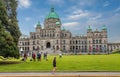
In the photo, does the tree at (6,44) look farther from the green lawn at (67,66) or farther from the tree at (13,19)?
the green lawn at (67,66)

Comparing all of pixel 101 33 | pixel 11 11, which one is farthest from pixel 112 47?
pixel 11 11

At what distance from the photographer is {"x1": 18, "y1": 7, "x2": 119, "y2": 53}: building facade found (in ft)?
550

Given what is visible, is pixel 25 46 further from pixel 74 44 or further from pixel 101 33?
pixel 101 33

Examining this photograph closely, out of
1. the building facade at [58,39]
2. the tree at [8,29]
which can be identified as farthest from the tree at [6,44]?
the building facade at [58,39]

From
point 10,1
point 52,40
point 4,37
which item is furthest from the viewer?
point 52,40

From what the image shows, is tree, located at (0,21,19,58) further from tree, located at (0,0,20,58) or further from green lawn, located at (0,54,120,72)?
green lawn, located at (0,54,120,72)

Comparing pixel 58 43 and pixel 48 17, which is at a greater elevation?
pixel 48 17

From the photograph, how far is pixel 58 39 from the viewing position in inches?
6629

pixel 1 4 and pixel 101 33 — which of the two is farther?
pixel 101 33

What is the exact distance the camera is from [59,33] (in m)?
169

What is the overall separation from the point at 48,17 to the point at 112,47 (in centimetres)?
3992

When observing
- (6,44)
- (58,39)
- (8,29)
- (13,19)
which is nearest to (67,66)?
(6,44)

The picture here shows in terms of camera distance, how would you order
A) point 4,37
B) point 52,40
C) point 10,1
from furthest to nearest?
point 52,40
point 10,1
point 4,37

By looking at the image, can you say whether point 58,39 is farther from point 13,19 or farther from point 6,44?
point 6,44
